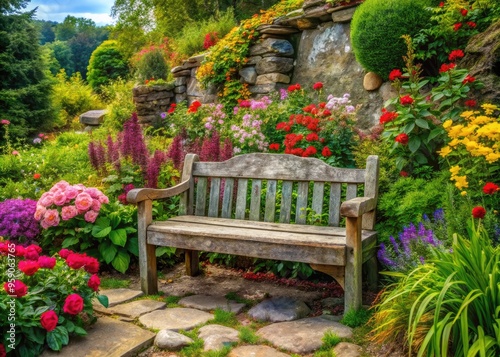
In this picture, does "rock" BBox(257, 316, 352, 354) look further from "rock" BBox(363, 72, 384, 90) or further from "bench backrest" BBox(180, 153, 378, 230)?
"rock" BBox(363, 72, 384, 90)

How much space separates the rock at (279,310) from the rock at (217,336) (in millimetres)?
333

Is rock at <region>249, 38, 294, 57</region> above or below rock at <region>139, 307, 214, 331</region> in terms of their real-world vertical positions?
above

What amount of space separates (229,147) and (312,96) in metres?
2.62

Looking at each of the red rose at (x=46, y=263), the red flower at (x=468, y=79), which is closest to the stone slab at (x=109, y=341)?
the red rose at (x=46, y=263)

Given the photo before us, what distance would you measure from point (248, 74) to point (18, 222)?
471 centimetres

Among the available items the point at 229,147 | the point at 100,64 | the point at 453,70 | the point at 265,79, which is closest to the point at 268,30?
the point at 265,79

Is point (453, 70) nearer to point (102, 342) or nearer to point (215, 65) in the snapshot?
point (102, 342)

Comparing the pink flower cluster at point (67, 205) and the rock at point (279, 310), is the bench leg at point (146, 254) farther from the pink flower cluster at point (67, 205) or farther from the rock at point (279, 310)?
the rock at point (279, 310)

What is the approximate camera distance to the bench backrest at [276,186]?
395cm

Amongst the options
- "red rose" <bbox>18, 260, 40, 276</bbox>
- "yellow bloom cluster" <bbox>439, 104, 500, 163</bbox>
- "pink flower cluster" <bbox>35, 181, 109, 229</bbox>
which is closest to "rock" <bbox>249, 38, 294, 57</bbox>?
"pink flower cluster" <bbox>35, 181, 109, 229</bbox>

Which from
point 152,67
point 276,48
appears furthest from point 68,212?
point 152,67

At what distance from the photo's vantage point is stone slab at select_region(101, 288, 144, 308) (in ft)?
13.0

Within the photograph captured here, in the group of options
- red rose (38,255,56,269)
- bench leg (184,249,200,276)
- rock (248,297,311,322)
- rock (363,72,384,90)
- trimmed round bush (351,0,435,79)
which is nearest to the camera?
red rose (38,255,56,269)

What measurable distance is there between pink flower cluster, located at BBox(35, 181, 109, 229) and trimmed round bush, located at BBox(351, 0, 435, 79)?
377cm
